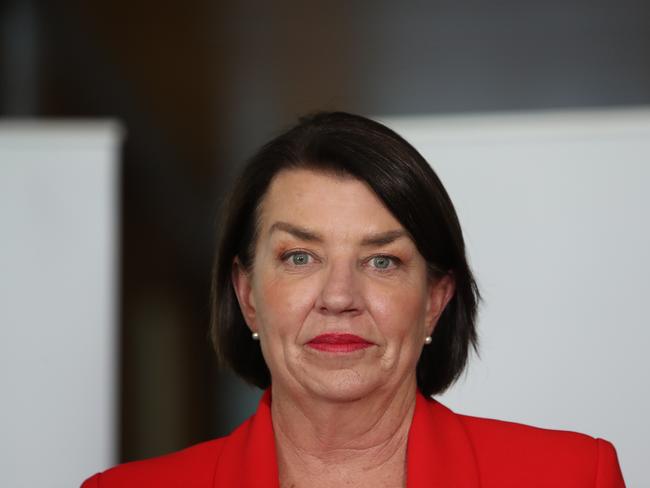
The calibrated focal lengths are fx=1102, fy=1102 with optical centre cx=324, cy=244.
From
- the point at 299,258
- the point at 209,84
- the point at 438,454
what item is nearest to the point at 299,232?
the point at 299,258

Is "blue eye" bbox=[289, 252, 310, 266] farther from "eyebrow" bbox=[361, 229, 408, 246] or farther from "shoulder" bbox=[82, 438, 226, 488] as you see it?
"shoulder" bbox=[82, 438, 226, 488]


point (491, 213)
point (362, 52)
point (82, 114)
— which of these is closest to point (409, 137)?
point (491, 213)

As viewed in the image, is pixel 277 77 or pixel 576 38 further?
pixel 277 77

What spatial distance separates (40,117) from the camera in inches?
178

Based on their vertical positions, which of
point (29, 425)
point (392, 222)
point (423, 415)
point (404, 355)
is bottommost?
point (29, 425)

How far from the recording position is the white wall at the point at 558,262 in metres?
3.00

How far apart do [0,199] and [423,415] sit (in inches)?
80.4

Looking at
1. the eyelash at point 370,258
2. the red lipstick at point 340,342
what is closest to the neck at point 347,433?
the red lipstick at point 340,342

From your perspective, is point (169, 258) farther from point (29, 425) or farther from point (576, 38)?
point (576, 38)

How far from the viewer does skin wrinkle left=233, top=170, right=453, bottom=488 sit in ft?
6.33

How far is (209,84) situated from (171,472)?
8.87 ft

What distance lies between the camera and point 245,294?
217cm

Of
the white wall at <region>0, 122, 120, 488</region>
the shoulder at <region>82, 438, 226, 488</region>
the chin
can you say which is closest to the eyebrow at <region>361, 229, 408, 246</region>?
the chin

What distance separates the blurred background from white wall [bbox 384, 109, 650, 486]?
887 millimetres
